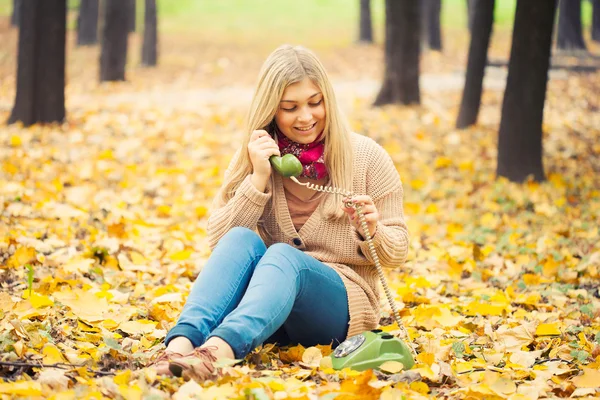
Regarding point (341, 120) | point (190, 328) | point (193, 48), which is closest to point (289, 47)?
point (341, 120)

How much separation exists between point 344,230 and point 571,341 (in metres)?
1.04

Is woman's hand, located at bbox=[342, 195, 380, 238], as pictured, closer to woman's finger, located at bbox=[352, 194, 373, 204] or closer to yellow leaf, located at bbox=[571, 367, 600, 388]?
woman's finger, located at bbox=[352, 194, 373, 204]

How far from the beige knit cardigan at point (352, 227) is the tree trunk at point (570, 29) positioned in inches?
624

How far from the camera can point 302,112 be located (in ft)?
9.84

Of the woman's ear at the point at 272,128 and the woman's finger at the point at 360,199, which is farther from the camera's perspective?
the woman's ear at the point at 272,128

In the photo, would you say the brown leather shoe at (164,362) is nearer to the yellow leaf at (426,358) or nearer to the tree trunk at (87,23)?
the yellow leaf at (426,358)

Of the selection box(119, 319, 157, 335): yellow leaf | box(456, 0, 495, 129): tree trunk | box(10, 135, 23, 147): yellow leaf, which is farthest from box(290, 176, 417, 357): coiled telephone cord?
box(456, 0, 495, 129): tree trunk

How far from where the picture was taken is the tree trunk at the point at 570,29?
17.4 meters

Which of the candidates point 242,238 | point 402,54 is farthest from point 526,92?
point 242,238

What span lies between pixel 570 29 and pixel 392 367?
54.9 feet

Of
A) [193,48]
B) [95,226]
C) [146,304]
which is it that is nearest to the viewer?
[146,304]

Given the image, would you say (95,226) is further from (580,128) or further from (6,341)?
(580,128)

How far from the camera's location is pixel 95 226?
4969mm

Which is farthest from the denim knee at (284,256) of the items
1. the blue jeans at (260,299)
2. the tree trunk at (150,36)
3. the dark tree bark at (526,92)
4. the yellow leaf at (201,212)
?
the tree trunk at (150,36)
